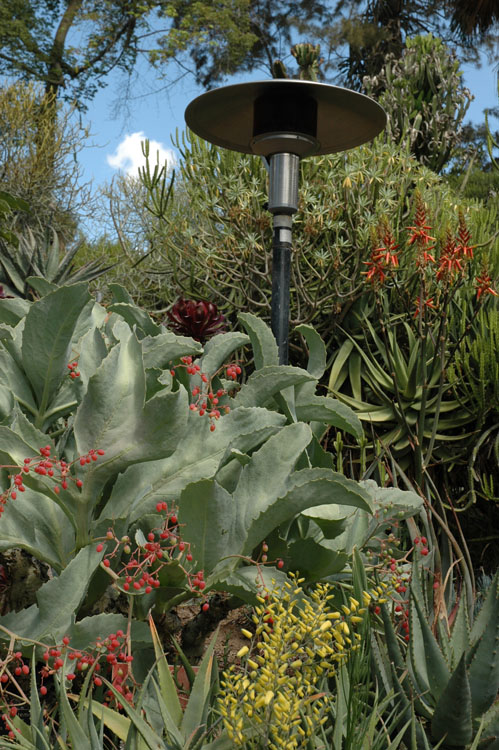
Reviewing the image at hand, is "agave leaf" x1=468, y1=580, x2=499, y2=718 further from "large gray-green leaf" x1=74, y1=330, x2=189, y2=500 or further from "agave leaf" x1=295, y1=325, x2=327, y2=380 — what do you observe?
"agave leaf" x1=295, y1=325, x2=327, y2=380

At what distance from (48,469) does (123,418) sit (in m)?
0.19

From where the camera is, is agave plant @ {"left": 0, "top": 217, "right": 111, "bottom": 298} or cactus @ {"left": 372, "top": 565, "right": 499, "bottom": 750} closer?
cactus @ {"left": 372, "top": 565, "right": 499, "bottom": 750}

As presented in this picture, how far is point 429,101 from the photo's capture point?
9.87 meters

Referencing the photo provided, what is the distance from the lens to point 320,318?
6820mm

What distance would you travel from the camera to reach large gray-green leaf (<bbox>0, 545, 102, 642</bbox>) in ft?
4.82

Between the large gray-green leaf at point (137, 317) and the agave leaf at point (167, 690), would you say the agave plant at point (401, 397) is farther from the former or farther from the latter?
the agave leaf at point (167, 690)

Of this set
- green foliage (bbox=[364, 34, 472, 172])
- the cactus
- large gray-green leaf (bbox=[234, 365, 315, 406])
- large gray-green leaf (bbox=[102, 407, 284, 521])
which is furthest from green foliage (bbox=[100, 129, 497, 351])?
the cactus

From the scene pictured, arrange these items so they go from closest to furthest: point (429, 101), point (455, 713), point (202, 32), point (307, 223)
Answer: point (455, 713) → point (307, 223) → point (429, 101) → point (202, 32)

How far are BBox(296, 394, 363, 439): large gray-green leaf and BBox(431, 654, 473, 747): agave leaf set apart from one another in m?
0.83

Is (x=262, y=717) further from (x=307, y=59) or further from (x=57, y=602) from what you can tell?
(x=307, y=59)

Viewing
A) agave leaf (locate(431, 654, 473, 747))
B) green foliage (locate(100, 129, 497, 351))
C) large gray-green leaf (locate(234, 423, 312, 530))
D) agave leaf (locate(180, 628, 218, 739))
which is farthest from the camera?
green foliage (locate(100, 129, 497, 351))

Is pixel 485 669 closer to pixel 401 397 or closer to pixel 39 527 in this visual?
pixel 39 527

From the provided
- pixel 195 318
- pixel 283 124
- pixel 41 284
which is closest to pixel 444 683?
pixel 41 284

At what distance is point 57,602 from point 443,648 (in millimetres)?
960
